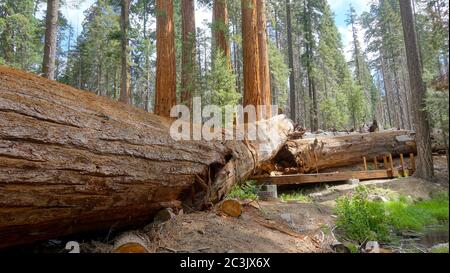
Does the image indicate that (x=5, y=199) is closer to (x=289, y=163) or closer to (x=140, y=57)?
(x=289, y=163)

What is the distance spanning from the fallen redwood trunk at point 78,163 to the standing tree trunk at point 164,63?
4073mm

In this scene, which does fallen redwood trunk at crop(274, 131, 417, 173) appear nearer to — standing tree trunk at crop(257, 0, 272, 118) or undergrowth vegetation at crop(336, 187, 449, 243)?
standing tree trunk at crop(257, 0, 272, 118)

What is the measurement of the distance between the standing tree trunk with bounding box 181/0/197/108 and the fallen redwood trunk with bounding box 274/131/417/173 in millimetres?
3887

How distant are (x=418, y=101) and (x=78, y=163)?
9.88 metres

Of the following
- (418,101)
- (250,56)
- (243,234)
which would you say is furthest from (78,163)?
(418,101)

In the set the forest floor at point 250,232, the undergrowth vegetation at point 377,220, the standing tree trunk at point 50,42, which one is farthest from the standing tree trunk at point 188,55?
the undergrowth vegetation at point 377,220

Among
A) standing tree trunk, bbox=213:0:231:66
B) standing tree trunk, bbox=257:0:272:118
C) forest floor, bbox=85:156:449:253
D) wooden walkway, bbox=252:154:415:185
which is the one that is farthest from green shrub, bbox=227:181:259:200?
standing tree trunk, bbox=213:0:231:66

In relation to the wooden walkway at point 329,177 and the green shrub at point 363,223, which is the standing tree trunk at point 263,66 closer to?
the wooden walkway at point 329,177

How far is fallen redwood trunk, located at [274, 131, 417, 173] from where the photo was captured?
33.4ft

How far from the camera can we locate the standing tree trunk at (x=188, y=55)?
10695 millimetres

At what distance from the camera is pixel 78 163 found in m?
3.20

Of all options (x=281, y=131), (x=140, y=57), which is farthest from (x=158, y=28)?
(x=140, y=57)

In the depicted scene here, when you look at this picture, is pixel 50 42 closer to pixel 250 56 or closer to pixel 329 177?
pixel 250 56

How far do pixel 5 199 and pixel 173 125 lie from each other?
10.2 feet
